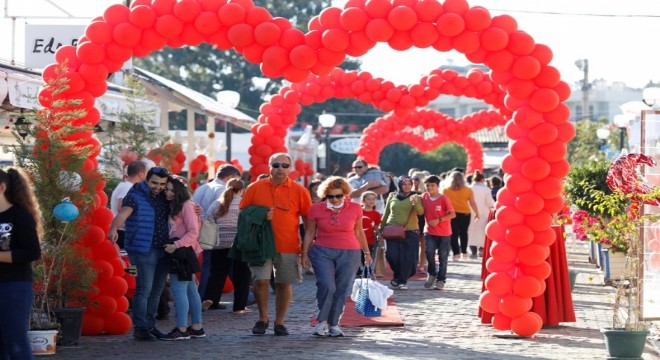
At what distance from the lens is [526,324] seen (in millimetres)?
12383

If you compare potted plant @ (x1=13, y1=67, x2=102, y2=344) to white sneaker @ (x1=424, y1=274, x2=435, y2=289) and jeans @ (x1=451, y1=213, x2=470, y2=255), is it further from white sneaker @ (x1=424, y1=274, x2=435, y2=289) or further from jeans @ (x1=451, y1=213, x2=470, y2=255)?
jeans @ (x1=451, y1=213, x2=470, y2=255)

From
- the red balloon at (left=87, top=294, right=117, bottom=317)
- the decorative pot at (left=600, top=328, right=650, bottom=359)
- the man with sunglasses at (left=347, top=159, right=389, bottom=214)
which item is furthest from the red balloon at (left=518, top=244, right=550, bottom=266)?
the man with sunglasses at (left=347, top=159, right=389, bottom=214)

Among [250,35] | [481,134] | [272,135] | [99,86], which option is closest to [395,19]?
[250,35]

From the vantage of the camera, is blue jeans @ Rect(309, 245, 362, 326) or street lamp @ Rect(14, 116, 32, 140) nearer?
blue jeans @ Rect(309, 245, 362, 326)

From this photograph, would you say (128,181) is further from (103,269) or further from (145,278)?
(145,278)

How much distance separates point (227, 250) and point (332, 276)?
8.63 feet

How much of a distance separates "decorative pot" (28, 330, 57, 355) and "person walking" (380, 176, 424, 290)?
7.75m

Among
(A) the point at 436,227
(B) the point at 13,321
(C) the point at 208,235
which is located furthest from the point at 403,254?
(B) the point at 13,321

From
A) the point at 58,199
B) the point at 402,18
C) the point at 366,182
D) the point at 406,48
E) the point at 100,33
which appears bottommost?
the point at 58,199

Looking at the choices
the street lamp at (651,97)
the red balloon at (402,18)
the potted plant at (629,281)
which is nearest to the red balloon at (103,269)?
the red balloon at (402,18)

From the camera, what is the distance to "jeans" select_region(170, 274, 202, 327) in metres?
11.9

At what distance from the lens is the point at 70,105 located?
12203 mm

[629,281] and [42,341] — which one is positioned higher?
[629,281]

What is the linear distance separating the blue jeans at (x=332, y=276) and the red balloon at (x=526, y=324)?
170cm
